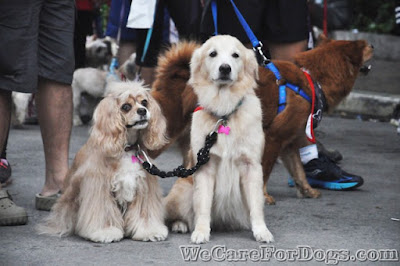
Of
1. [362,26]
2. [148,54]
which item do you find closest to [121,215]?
[148,54]

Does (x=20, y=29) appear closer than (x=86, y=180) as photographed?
No

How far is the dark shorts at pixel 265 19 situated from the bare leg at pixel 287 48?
0.18 ft

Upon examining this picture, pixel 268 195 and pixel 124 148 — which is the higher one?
pixel 124 148

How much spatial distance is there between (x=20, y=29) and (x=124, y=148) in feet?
3.15

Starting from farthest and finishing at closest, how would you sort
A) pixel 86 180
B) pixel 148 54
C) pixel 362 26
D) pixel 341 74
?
→ 1. pixel 362 26
2. pixel 148 54
3. pixel 341 74
4. pixel 86 180

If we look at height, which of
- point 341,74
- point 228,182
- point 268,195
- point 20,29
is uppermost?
point 20,29

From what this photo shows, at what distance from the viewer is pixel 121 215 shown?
3.88 meters

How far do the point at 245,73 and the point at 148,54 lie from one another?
2.43m

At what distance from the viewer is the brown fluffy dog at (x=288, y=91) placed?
478 cm

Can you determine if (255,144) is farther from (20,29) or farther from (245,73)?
(20,29)

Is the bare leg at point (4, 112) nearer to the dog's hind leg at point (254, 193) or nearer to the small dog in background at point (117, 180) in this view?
the small dog in background at point (117, 180)

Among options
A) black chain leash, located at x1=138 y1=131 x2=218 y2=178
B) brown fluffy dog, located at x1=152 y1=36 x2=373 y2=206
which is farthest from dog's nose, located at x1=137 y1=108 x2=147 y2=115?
brown fluffy dog, located at x1=152 y1=36 x2=373 y2=206

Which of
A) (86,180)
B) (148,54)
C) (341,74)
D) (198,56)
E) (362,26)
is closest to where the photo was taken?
(86,180)

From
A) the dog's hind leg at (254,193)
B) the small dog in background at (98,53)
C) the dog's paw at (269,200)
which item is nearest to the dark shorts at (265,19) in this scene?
the dog's paw at (269,200)
